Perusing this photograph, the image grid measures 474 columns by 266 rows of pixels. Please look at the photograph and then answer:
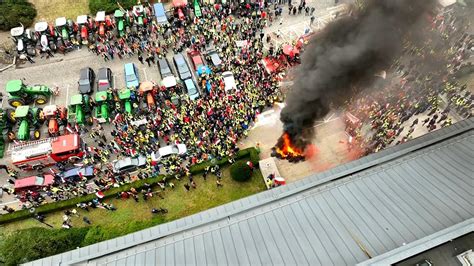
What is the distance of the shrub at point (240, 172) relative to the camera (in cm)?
2312

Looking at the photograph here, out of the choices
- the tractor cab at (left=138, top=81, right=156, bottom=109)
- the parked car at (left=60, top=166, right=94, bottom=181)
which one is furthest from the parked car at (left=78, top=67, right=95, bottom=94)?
the parked car at (left=60, top=166, right=94, bottom=181)

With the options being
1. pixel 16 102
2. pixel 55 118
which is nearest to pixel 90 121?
pixel 55 118

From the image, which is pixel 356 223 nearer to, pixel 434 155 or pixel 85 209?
pixel 434 155

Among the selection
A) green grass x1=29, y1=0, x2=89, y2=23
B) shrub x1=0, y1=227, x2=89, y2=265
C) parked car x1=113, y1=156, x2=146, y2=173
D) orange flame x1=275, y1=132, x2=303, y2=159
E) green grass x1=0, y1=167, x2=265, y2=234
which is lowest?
shrub x1=0, y1=227, x2=89, y2=265

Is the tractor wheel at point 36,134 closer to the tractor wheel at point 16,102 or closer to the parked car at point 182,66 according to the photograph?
the tractor wheel at point 16,102

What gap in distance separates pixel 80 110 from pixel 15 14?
1490 centimetres

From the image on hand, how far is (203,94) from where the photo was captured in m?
27.8

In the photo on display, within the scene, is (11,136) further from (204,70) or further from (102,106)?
(204,70)

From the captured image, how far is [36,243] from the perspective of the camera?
63.4 ft

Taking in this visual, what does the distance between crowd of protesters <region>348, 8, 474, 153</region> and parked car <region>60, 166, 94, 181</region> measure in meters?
18.1

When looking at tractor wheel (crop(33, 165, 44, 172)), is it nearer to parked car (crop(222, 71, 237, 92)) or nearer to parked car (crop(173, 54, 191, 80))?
parked car (crop(173, 54, 191, 80))

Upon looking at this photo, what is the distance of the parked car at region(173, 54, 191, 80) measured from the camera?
2845cm

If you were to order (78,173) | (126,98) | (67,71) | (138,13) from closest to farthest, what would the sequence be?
(78,173) → (126,98) → (67,71) → (138,13)

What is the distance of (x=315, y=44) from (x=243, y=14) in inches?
393
